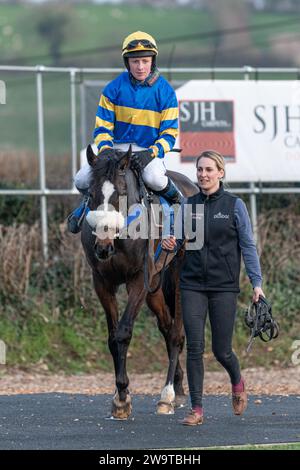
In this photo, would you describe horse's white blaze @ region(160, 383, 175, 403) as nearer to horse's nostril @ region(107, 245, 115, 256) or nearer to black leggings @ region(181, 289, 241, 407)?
black leggings @ region(181, 289, 241, 407)

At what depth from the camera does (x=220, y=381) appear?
44.9 feet

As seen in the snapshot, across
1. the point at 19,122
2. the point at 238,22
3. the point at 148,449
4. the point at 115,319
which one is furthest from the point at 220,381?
the point at 238,22

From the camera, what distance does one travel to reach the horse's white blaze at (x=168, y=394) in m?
10.1

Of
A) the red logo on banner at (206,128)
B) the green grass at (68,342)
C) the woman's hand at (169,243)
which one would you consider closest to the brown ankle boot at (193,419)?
the woman's hand at (169,243)

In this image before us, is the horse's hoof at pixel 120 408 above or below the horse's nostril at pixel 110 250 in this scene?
below

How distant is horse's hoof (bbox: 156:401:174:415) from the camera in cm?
999

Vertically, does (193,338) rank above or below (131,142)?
below

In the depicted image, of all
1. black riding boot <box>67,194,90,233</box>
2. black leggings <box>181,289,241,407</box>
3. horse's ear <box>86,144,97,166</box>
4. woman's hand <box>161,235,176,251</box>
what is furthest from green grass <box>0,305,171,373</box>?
black leggings <box>181,289,241,407</box>

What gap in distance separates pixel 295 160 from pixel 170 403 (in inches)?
243

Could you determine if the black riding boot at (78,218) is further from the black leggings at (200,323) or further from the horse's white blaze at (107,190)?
the black leggings at (200,323)

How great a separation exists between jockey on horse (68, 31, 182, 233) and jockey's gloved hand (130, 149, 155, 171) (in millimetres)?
21

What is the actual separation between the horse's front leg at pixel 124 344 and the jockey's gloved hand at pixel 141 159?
3.17 feet

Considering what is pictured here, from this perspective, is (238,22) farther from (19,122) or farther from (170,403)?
(170,403)
